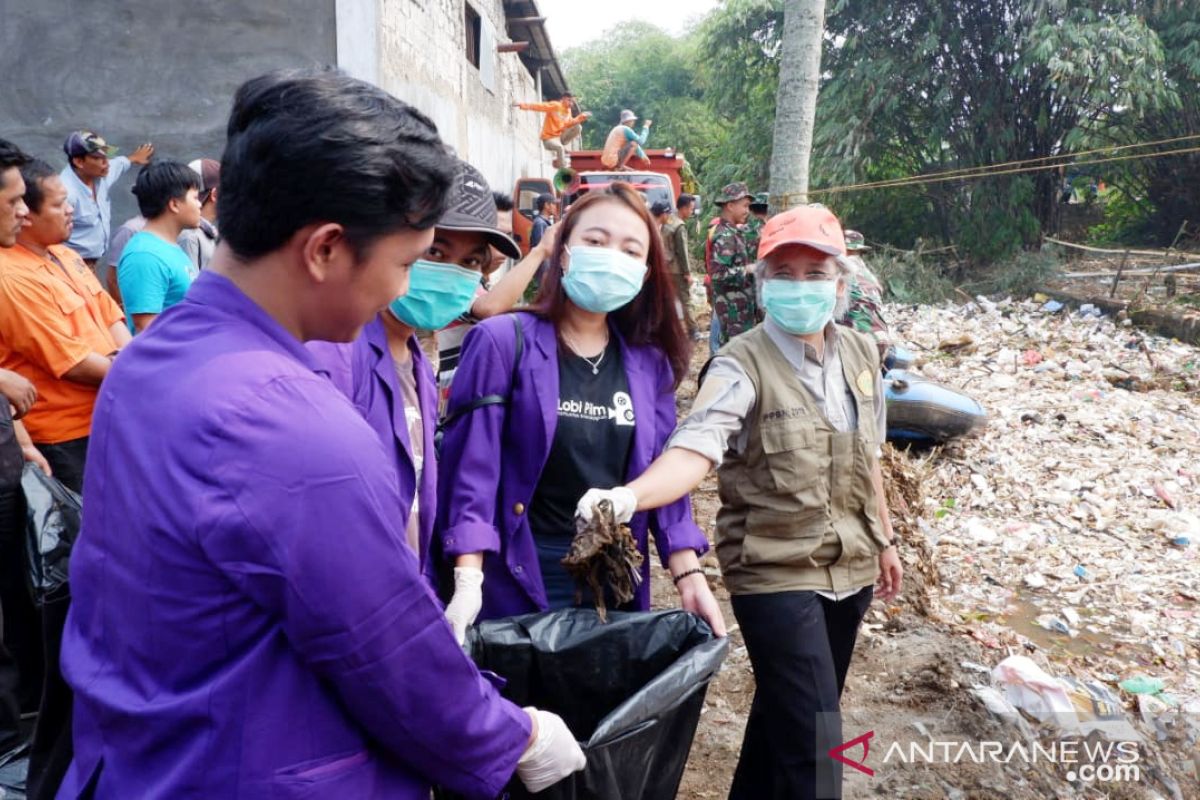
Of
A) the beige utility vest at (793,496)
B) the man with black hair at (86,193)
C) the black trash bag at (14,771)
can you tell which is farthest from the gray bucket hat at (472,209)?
the man with black hair at (86,193)

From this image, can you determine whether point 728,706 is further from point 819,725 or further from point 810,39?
point 810,39

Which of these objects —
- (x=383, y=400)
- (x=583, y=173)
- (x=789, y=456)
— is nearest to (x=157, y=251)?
(x=383, y=400)

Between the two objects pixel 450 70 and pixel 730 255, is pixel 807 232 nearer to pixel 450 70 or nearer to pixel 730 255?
pixel 730 255

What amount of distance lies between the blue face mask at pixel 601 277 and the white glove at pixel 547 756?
3.93 feet

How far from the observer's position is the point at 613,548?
1910 mm

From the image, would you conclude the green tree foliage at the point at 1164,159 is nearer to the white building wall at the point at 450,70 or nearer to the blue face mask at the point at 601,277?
the white building wall at the point at 450,70

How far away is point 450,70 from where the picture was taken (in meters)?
11.2

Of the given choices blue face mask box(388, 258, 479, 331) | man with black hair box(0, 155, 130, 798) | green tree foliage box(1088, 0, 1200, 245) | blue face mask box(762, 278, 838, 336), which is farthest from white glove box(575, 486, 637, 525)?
green tree foliage box(1088, 0, 1200, 245)

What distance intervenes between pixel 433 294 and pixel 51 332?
70.4 inches

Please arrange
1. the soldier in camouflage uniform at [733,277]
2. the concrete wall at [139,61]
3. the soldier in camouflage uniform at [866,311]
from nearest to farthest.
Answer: the soldier in camouflage uniform at [866,311]
the soldier in camouflage uniform at [733,277]
the concrete wall at [139,61]

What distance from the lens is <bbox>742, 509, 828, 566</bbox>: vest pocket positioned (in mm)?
2205

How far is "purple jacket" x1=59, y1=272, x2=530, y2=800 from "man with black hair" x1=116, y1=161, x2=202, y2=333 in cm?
290

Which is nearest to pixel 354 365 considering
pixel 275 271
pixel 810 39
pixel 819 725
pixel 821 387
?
pixel 275 271

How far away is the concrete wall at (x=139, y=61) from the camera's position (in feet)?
24.6
